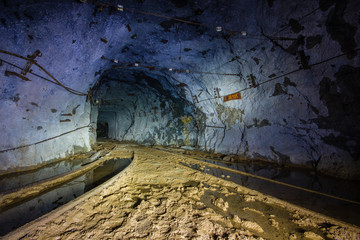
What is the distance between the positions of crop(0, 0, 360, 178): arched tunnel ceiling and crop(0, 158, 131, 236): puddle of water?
8.40 feet

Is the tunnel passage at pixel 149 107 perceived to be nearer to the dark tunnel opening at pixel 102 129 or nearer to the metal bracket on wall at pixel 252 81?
the metal bracket on wall at pixel 252 81

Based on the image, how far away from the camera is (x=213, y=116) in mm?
8203

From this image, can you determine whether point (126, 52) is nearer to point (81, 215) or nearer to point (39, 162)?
point (39, 162)

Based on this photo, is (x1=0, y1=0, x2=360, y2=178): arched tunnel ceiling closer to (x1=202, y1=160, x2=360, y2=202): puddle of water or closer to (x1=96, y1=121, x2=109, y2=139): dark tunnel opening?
(x1=202, y1=160, x2=360, y2=202): puddle of water

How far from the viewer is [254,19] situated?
504 centimetres

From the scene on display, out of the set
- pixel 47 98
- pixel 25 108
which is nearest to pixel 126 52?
pixel 47 98

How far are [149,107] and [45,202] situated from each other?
33.5ft

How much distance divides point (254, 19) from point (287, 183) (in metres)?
5.34

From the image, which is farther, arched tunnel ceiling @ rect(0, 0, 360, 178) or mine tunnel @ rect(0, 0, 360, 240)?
arched tunnel ceiling @ rect(0, 0, 360, 178)

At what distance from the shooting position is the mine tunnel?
7.28ft

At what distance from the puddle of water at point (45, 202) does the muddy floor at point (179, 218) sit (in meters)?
0.62

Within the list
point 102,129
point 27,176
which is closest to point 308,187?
point 27,176

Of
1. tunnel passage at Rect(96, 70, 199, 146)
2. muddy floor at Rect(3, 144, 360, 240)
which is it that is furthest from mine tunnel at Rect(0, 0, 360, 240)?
tunnel passage at Rect(96, 70, 199, 146)

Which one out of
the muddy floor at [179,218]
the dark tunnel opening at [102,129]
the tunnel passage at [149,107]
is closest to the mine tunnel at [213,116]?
the muddy floor at [179,218]
